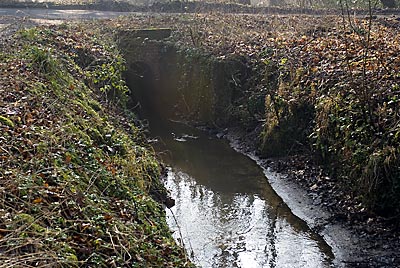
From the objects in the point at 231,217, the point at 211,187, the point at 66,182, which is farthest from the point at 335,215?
the point at 66,182

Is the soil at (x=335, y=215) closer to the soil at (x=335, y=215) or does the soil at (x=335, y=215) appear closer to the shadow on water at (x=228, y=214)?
the soil at (x=335, y=215)

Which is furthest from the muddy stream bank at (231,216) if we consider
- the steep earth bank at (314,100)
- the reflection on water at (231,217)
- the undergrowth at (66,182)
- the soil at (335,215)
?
the undergrowth at (66,182)

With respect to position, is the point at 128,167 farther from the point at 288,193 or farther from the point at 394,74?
the point at 394,74

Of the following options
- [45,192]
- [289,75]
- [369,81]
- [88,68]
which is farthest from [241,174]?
[45,192]

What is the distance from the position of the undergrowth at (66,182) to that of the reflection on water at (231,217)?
99 centimetres

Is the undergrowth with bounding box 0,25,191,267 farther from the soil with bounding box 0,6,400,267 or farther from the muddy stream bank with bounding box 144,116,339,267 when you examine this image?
the soil with bounding box 0,6,400,267

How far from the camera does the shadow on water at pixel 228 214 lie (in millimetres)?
8820

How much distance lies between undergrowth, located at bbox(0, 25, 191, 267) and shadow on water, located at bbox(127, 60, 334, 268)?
3.29ft

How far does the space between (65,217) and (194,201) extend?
592 centimetres

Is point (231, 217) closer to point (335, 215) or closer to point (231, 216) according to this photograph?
point (231, 216)

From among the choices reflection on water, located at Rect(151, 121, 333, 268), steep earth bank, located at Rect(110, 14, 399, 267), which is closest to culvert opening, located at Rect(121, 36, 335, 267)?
reflection on water, located at Rect(151, 121, 333, 268)

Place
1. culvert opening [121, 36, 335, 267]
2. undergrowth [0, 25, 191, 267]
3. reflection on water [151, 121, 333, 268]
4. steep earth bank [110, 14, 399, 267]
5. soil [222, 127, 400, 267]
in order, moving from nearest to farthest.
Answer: undergrowth [0, 25, 191, 267]
soil [222, 127, 400, 267]
reflection on water [151, 121, 333, 268]
culvert opening [121, 36, 335, 267]
steep earth bank [110, 14, 399, 267]

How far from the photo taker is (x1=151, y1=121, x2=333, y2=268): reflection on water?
28.9ft

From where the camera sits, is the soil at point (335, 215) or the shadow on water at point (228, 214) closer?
the soil at point (335, 215)
